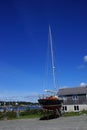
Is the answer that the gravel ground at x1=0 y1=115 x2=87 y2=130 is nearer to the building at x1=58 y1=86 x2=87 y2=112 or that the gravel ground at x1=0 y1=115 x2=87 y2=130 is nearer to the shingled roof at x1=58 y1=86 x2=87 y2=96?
the building at x1=58 y1=86 x2=87 y2=112

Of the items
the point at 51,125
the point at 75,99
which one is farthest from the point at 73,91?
the point at 51,125

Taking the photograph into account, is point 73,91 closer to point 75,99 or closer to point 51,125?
point 75,99

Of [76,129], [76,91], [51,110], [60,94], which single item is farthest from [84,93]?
[76,129]

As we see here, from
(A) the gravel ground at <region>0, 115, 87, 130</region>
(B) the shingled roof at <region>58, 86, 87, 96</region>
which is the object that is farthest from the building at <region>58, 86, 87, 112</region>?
(A) the gravel ground at <region>0, 115, 87, 130</region>

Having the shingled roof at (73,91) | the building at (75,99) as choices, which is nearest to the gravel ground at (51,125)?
the building at (75,99)

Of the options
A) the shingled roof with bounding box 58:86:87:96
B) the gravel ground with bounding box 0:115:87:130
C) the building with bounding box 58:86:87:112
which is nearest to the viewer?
the gravel ground with bounding box 0:115:87:130

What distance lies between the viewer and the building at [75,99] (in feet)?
201

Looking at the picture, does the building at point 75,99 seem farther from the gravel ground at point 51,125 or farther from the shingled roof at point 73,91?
the gravel ground at point 51,125

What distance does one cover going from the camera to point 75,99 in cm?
6272

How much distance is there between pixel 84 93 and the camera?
6172 cm

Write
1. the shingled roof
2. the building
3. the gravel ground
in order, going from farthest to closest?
1. the shingled roof
2. the building
3. the gravel ground

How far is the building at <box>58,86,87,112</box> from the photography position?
2415 inches

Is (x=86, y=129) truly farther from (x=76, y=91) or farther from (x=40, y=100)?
(x=76, y=91)

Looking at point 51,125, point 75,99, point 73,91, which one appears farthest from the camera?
point 73,91
